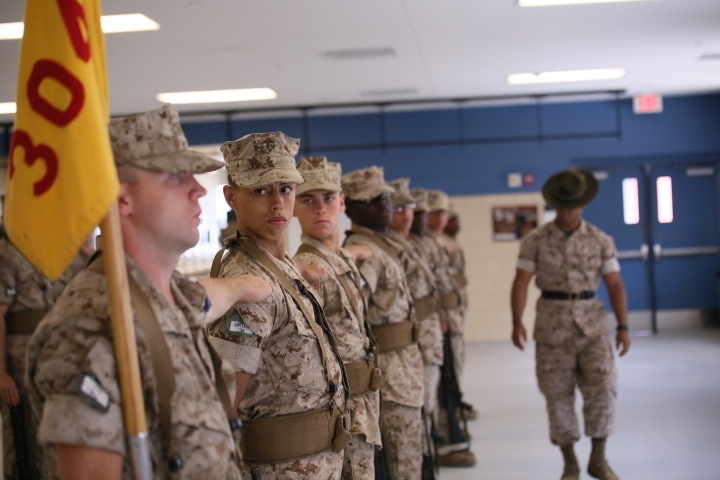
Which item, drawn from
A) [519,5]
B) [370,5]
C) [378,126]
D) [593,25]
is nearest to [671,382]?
[593,25]

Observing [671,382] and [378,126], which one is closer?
[671,382]

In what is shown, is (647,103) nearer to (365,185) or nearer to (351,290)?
(365,185)

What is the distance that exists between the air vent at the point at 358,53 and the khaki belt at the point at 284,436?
596cm

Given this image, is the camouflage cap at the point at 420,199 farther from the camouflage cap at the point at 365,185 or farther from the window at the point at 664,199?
the window at the point at 664,199

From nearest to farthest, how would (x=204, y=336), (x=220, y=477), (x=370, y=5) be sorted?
1. (x=220, y=477)
2. (x=204, y=336)
3. (x=370, y=5)

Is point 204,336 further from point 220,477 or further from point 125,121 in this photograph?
point 125,121

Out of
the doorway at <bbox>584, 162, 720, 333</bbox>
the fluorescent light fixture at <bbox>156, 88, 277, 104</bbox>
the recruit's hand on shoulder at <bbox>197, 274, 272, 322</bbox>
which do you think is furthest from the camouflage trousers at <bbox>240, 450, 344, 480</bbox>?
the doorway at <bbox>584, 162, 720, 333</bbox>

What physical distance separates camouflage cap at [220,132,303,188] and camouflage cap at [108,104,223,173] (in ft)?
3.23

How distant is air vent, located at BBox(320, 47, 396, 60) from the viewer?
8.13 metres

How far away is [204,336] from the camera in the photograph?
5.93 ft

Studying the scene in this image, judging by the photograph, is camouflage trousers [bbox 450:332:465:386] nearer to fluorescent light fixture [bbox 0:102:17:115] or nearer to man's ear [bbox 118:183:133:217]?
man's ear [bbox 118:183:133:217]

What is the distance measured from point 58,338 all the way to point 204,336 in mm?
343

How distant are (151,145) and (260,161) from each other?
1080 millimetres

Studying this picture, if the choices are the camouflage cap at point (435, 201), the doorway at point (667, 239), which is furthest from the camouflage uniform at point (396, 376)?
the doorway at point (667, 239)
